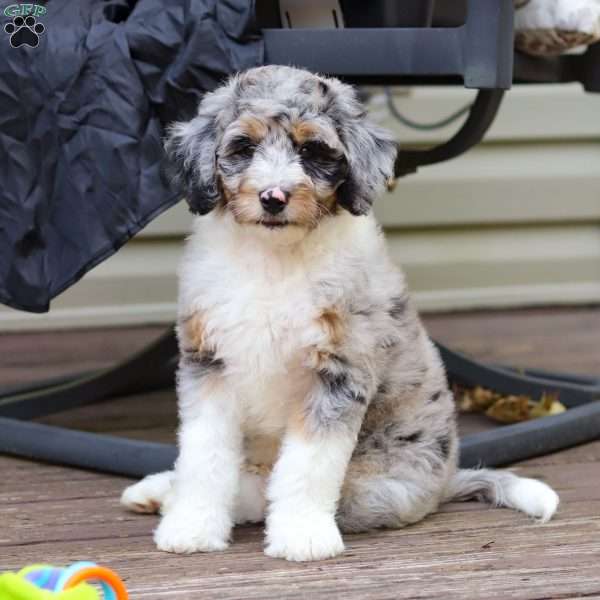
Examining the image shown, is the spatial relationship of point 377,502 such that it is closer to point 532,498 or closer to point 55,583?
point 532,498

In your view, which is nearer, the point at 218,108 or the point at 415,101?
the point at 218,108

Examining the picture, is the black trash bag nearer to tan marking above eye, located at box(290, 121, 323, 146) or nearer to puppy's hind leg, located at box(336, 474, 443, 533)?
tan marking above eye, located at box(290, 121, 323, 146)

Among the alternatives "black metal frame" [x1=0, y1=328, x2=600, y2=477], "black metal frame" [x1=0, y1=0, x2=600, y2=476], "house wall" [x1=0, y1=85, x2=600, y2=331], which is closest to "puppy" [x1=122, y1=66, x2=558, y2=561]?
"black metal frame" [x1=0, y1=0, x2=600, y2=476]

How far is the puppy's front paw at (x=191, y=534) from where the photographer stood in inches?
114

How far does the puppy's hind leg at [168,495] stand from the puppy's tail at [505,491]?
528 millimetres

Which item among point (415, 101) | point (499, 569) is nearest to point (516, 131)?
point (415, 101)

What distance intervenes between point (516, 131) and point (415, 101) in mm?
559

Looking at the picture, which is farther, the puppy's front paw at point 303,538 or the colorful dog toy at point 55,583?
the puppy's front paw at point 303,538

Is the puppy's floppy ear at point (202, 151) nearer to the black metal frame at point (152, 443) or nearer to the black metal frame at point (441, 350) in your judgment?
the black metal frame at point (441, 350)

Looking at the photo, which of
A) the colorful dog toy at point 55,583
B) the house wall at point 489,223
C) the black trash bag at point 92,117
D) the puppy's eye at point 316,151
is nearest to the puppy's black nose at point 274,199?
the puppy's eye at point 316,151

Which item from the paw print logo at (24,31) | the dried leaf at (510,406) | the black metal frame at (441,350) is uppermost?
the paw print logo at (24,31)

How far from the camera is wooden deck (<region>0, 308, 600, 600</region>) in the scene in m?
2.66

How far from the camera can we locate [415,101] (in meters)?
6.03

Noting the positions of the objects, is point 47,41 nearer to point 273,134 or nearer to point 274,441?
point 273,134
